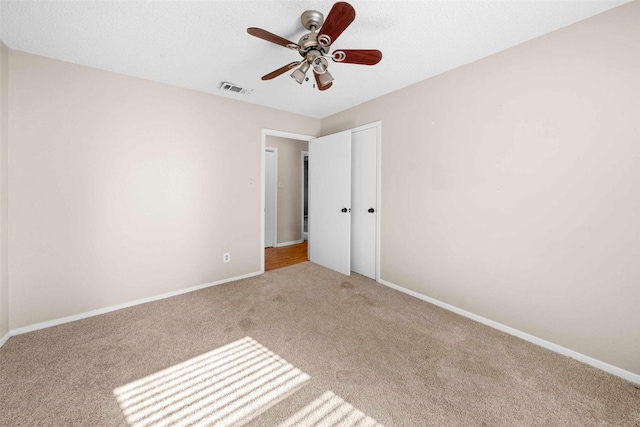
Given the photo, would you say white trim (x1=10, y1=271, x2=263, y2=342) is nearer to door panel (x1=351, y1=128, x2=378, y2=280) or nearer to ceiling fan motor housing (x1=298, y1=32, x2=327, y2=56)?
door panel (x1=351, y1=128, x2=378, y2=280)

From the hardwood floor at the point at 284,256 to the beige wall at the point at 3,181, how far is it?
2.54 m

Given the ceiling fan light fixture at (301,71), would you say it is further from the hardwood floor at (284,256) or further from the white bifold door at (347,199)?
the hardwood floor at (284,256)

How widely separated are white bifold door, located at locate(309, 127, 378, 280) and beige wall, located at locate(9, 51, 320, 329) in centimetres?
107

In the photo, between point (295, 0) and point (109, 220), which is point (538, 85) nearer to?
point (295, 0)

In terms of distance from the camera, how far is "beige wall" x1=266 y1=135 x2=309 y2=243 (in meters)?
5.46

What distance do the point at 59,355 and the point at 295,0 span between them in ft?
9.89

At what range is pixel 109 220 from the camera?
8.52ft

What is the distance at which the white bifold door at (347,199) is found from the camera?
351cm

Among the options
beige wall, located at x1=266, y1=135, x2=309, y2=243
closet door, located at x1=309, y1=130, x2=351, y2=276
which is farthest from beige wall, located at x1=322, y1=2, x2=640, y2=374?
beige wall, located at x1=266, y1=135, x2=309, y2=243

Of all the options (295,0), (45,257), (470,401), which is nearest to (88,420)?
(45,257)

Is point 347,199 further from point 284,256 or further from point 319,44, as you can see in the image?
point 319,44

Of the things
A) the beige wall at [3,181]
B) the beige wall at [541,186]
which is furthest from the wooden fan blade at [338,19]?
the beige wall at [3,181]

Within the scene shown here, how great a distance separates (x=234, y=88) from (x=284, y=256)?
284 cm

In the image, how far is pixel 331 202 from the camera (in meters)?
3.90
